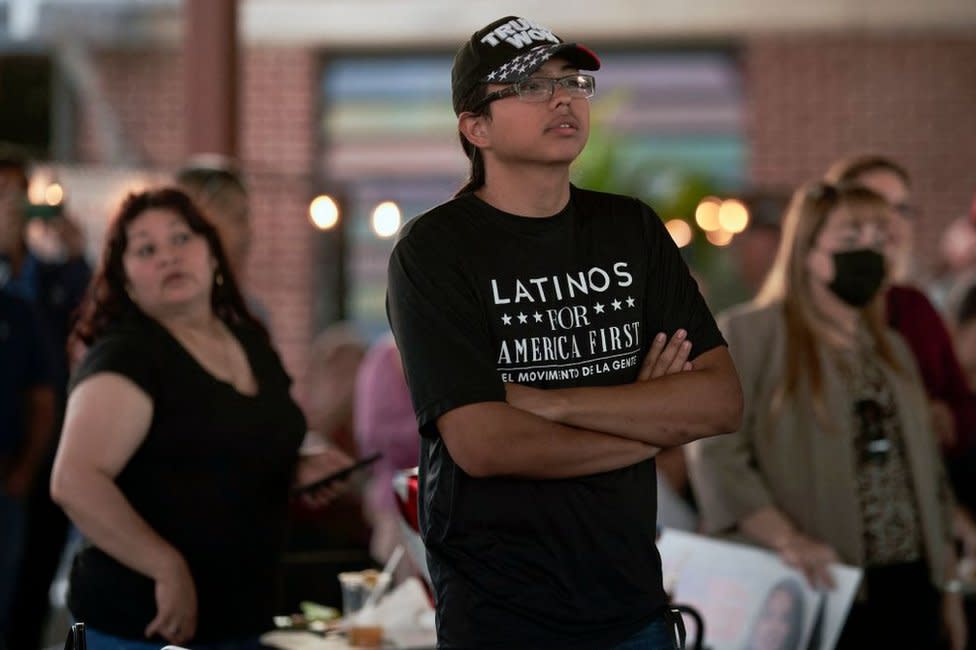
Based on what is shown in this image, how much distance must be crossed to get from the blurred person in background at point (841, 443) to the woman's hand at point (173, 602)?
1.50 metres

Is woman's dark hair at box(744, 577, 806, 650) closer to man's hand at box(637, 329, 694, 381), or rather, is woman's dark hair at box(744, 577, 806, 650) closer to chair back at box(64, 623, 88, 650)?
Result: man's hand at box(637, 329, 694, 381)

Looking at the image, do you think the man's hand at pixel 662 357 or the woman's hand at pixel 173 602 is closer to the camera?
the man's hand at pixel 662 357

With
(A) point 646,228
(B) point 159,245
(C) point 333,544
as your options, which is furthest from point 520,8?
(A) point 646,228

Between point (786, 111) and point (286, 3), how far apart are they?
12.6 feet

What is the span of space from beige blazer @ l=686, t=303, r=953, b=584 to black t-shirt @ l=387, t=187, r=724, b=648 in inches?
62.3

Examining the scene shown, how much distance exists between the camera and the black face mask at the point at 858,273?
13.2 ft

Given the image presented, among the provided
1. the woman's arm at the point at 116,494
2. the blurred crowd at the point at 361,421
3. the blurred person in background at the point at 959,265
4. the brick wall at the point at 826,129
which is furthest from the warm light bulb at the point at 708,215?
the woman's arm at the point at 116,494

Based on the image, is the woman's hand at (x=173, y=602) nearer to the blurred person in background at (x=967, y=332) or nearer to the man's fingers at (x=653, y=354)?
the man's fingers at (x=653, y=354)

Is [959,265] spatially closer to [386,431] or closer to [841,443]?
[386,431]

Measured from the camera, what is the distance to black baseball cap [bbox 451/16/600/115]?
2439mm

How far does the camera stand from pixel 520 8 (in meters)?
11.7

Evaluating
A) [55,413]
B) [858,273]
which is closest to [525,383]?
[858,273]

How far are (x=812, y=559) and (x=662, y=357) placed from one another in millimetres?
1473

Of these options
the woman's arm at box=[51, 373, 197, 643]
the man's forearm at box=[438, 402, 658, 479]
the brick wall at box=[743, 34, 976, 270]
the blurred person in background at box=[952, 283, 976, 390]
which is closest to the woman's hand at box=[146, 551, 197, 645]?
the woman's arm at box=[51, 373, 197, 643]
